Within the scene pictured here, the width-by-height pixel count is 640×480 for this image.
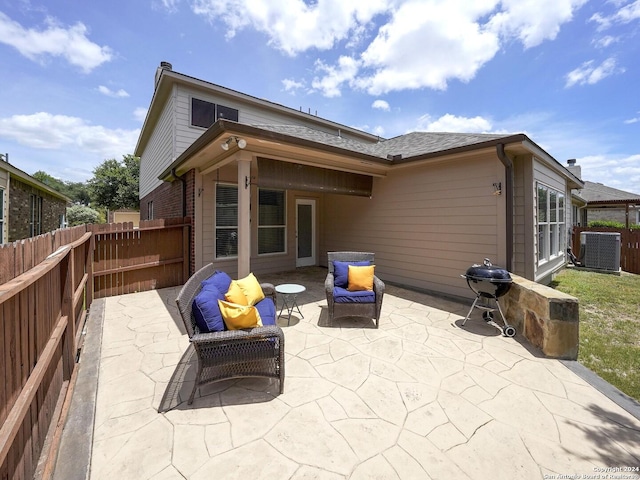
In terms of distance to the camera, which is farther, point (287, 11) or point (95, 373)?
point (287, 11)

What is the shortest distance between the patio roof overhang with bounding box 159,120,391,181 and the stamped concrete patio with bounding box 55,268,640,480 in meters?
3.09

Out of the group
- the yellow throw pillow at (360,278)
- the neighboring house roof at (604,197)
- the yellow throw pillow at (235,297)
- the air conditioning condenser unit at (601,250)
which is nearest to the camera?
the yellow throw pillow at (235,297)

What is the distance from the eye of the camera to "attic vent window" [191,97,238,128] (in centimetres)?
781

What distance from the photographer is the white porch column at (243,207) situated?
4523mm

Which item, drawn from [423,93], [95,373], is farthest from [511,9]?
[95,373]

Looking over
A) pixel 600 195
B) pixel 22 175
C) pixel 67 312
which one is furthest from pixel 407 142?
pixel 600 195

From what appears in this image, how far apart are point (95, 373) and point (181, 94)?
7.44m

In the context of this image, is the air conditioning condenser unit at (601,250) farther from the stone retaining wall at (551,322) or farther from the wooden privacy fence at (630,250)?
the stone retaining wall at (551,322)

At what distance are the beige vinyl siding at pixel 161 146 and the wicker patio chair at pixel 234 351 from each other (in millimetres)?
6616

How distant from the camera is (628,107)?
9.47 m

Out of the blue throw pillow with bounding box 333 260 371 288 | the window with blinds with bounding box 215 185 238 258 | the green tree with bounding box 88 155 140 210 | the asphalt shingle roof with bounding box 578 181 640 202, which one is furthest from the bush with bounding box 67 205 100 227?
the asphalt shingle roof with bounding box 578 181 640 202

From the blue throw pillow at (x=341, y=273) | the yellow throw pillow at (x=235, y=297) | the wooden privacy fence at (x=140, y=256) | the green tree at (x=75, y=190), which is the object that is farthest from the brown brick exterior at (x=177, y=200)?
the green tree at (x=75, y=190)

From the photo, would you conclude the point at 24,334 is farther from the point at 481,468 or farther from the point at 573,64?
the point at 573,64

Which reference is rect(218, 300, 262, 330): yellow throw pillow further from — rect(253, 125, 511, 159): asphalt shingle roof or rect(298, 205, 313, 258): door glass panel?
rect(298, 205, 313, 258): door glass panel
